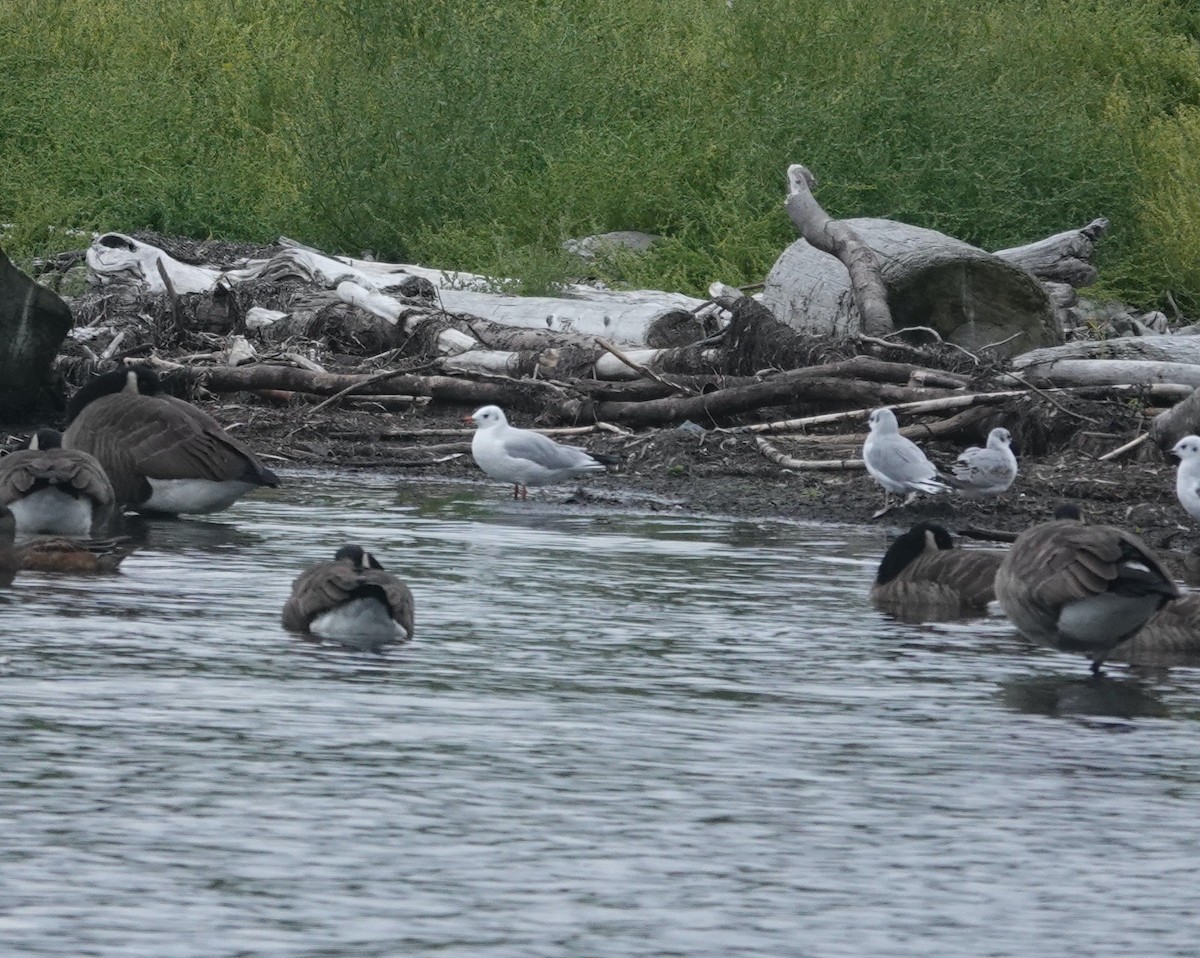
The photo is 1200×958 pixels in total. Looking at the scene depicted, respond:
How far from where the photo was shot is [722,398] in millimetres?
16828

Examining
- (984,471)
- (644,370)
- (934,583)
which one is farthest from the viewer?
(644,370)

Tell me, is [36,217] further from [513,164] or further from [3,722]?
[3,722]

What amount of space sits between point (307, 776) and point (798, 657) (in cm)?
302

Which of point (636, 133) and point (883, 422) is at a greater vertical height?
point (636, 133)

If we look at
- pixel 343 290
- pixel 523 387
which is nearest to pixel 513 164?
pixel 343 290

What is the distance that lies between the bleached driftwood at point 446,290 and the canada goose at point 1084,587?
10773 mm

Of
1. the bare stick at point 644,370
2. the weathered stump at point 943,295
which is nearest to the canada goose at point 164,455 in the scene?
the bare stick at point 644,370

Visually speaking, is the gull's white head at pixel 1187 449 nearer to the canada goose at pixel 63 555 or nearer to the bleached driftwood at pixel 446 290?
the canada goose at pixel 63 555

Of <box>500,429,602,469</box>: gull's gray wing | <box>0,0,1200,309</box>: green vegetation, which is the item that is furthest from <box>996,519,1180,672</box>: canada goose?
<box>0,0,1200,309</box>: green vegetation

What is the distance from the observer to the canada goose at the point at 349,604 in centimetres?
927

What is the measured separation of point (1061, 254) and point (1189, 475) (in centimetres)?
842

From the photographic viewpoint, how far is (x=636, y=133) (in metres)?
27.0

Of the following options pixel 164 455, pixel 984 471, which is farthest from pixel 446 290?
pixel 164 455

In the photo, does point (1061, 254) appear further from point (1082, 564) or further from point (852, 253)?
point (1082, 564)
